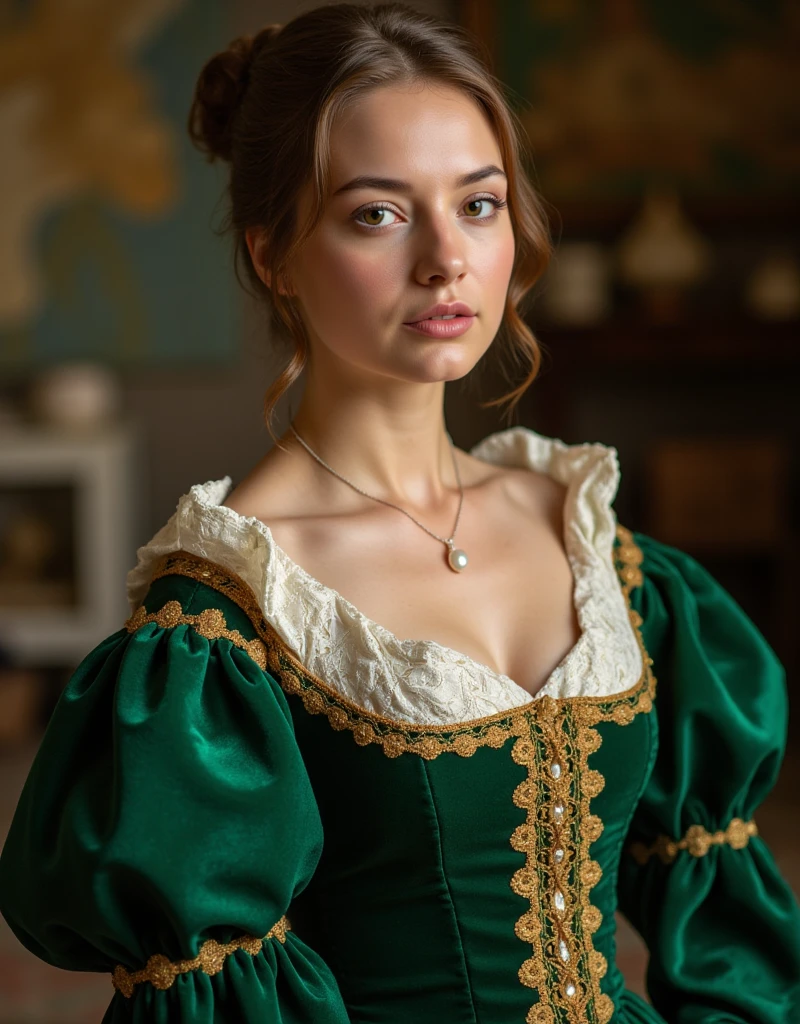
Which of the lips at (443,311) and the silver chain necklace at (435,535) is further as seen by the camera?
the silver chain necklace at (435,535)

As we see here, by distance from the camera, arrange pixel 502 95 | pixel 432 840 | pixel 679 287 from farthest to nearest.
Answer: pixel 679 287
pixel 502 95
pixel 432 840

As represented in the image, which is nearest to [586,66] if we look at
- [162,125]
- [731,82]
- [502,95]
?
[731,82]

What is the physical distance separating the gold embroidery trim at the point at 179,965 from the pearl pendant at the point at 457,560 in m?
0.38

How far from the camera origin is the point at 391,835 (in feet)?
3.40

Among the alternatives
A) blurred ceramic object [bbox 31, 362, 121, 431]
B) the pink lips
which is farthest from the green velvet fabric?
blurred ceramic object [bbox 31, 362, 121, 431]

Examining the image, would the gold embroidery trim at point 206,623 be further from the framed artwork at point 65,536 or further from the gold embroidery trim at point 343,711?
the framed artwork at point 65,536

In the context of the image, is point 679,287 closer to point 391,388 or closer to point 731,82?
point 731,82

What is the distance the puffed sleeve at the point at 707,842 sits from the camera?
1206mm

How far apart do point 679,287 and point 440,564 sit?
9.71 feet

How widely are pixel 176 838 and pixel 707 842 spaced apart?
0.56m

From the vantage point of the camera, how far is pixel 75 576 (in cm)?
399

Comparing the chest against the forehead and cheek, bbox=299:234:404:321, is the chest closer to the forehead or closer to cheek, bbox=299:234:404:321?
cheek, bbox=299:234:404:321

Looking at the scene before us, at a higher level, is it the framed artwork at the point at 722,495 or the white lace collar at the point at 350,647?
the white lace collar at the point at 350,647

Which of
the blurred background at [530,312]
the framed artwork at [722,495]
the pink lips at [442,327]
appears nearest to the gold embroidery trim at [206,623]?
the pink lips at [442,327]
